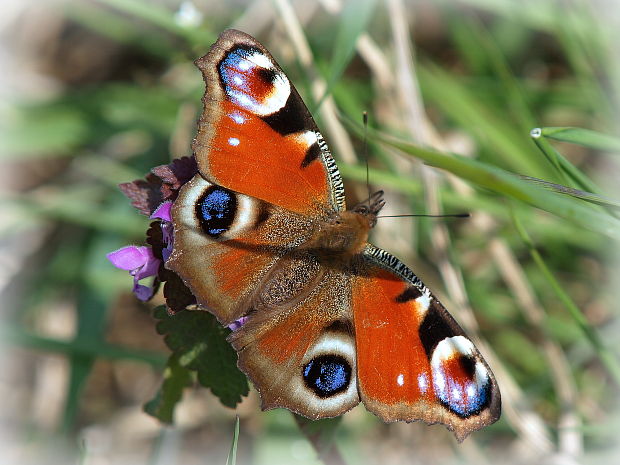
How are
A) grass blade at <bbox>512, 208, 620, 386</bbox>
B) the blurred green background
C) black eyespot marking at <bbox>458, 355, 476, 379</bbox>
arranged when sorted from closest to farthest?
black eyespot marking at <bbox>458, 355, 476, 379</bbox>, grass blade at <bbox>512, 208, 620, 386</bbox>, the blurred green background

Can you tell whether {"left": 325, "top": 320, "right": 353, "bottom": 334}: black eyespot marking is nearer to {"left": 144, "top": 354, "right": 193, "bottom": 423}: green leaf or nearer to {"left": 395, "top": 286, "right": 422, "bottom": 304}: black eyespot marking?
{"left": 395, "top": 286, "right": 422, "bottom": 304}: black eyespot marking

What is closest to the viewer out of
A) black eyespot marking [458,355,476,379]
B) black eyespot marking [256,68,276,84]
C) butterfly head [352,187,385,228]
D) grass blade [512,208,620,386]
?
black eyespot marking [458,355,476,379]

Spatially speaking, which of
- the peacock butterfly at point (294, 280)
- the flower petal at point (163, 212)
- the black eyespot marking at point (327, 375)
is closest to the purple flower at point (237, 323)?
the peacock butterfly at point (294, 280)

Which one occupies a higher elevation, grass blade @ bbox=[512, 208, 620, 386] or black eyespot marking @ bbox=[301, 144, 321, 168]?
black eyespot marking @ bbox=[301, 144, 321, 168]

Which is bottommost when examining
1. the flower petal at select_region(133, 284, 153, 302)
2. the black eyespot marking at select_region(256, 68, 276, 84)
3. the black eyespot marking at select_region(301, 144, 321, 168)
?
the flower petal at select_region(133, 284, 153, 302)

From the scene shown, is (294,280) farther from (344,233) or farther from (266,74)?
(266,74)

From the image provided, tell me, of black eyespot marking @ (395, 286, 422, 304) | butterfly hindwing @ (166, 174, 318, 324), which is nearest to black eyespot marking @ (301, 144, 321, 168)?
butterfly hindwing @ (166, 174, 318, 324)

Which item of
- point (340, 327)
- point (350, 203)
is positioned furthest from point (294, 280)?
point (350, 203)
